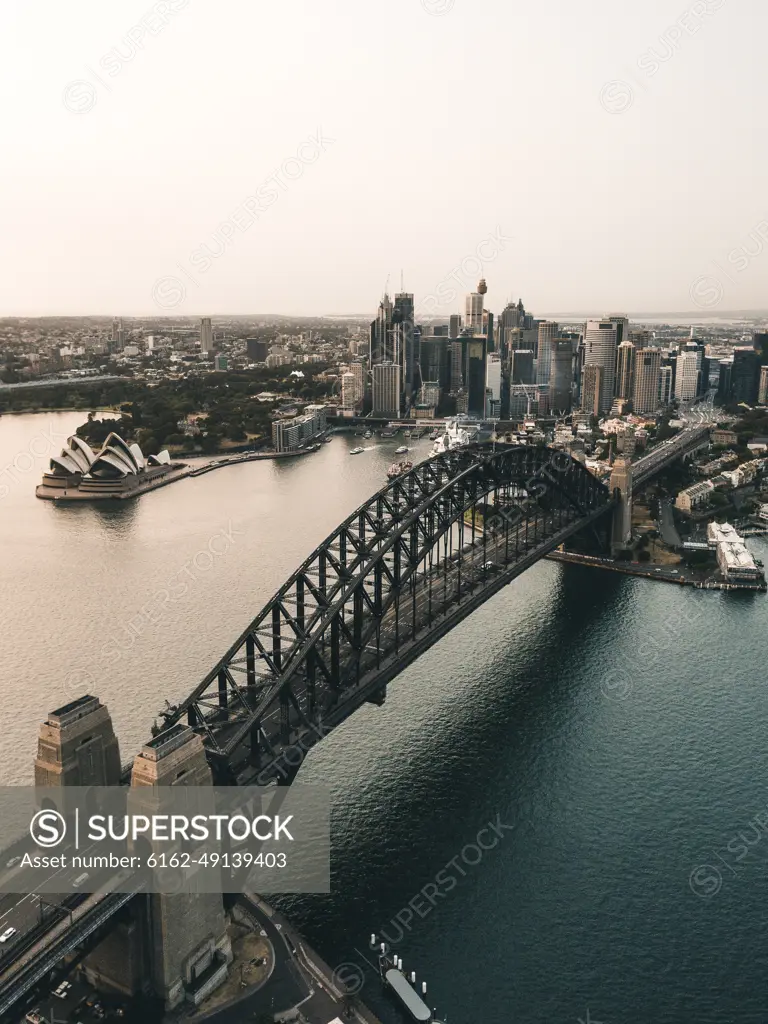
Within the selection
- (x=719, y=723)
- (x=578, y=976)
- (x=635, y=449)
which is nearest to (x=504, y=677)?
(x=719, y=723)

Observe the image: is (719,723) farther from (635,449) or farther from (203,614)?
(635,449)

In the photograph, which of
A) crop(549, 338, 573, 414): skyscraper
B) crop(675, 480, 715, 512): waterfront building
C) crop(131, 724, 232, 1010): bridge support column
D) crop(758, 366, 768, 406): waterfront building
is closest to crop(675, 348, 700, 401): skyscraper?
crop(758, 366, 768, 406): waterfront building

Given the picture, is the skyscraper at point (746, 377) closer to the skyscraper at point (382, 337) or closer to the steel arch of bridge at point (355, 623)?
the skyscraper at point (382, 337)

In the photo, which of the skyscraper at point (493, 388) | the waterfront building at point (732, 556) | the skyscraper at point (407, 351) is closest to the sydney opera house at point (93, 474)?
the waterfront building at point (732, 556)

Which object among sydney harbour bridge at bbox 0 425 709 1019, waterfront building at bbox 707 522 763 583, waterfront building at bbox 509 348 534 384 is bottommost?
waterfront building at bbox 707 522 763 583

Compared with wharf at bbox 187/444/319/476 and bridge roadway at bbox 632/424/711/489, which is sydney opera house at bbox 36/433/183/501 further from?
bridge roadway at bbox 632/424/711/489
